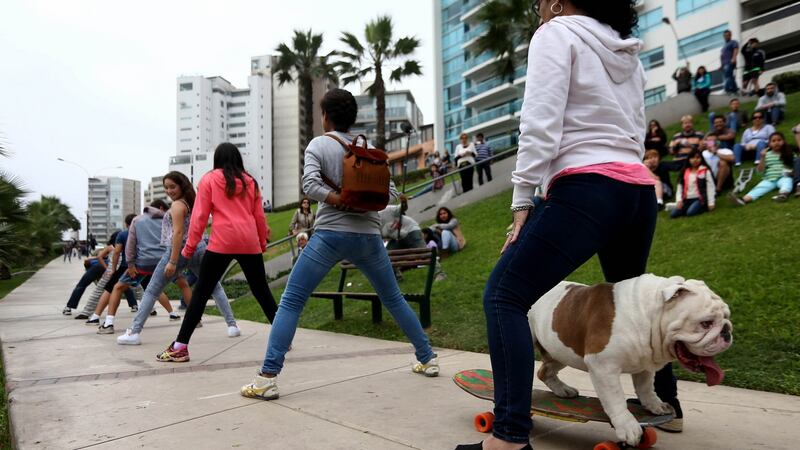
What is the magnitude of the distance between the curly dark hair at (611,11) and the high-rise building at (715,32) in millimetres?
33801

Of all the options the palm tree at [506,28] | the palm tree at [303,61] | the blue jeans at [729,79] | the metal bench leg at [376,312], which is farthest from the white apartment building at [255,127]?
the metal bench leg at [376,312]

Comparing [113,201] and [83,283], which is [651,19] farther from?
[113,201]

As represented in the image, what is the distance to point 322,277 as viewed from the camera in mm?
3408

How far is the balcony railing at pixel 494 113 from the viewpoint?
46616mm

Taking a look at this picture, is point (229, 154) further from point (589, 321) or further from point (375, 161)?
point (589, 321)

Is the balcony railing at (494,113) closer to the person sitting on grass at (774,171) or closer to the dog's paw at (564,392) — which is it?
the person sitting on grass at (774,171)

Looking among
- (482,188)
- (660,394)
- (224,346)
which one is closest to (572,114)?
(660,394)

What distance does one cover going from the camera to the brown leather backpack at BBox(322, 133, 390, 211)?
10.9 feet

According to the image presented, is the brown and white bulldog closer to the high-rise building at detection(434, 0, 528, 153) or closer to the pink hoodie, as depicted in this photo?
the pink hoodie

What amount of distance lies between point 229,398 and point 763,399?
315 cm

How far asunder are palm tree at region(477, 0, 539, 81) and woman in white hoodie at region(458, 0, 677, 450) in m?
20.8

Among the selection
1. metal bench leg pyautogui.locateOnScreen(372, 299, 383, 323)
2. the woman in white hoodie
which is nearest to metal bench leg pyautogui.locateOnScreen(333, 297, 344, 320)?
metal bench leg pyautogui.locateOnScreen(372, 299, 383, 323)

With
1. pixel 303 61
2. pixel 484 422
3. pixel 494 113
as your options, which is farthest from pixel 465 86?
pixel 484 422

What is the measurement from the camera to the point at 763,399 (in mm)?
2986
